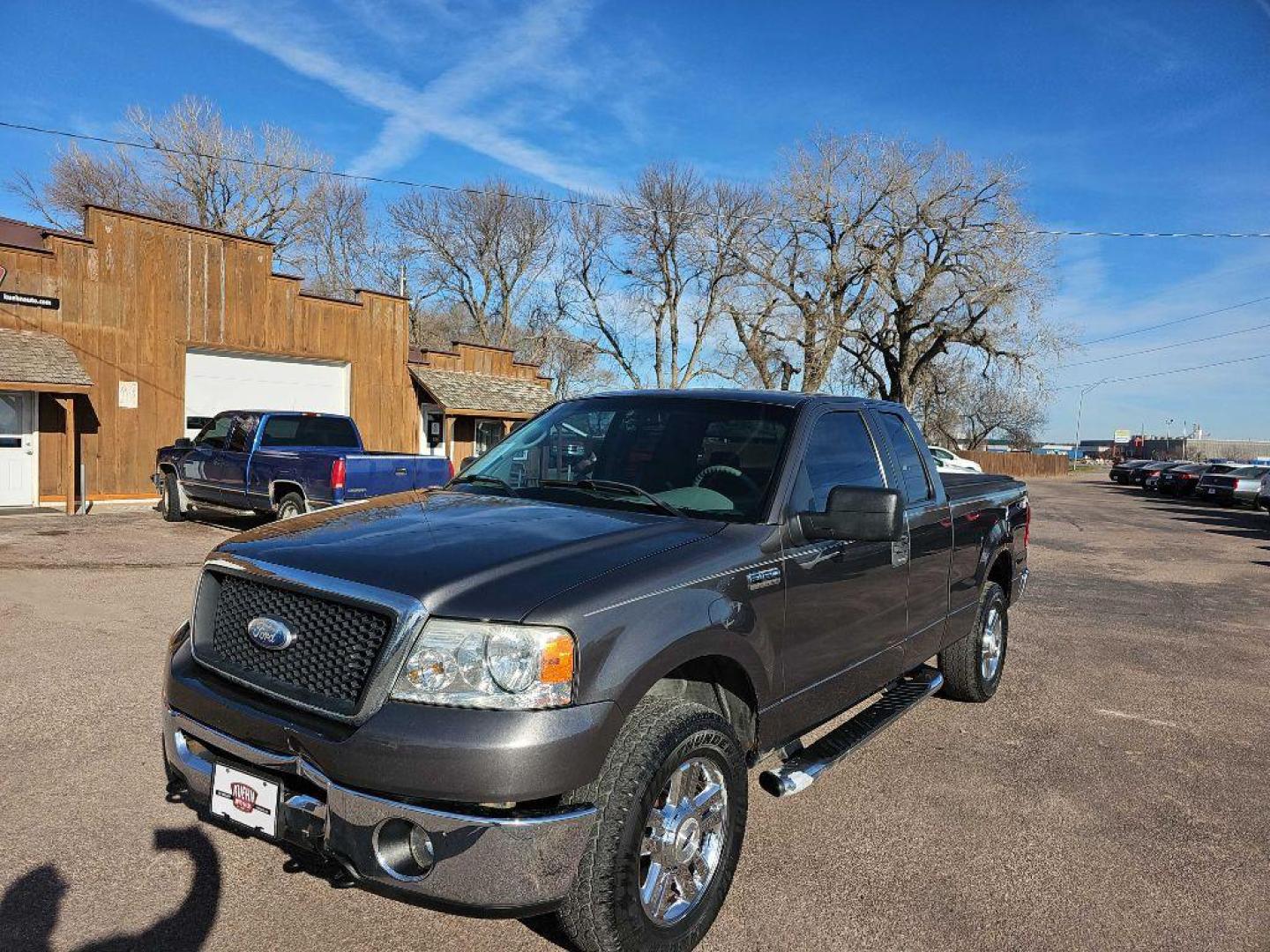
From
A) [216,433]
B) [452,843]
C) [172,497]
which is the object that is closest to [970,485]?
[452,843]

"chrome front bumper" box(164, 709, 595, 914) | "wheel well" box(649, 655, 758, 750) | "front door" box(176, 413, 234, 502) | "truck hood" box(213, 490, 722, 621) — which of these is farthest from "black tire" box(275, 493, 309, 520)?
"chrome front bumper" box(164, 709, 595, 914)

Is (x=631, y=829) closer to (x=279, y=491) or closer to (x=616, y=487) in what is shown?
(x=616, y=487)

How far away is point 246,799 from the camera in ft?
8.32

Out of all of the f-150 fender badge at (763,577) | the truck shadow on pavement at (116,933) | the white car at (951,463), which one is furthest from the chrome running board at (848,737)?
the white car at (951,463)

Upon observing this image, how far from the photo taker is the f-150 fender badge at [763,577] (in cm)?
305

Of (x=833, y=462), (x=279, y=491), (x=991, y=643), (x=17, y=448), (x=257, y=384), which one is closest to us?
(x=833, y=462)

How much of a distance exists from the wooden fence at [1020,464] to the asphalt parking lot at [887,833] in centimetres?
4900

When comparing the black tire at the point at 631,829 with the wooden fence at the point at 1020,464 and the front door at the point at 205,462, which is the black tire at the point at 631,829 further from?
the wooden fence at the point at 1020,464

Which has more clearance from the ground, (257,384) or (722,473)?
(257,384)

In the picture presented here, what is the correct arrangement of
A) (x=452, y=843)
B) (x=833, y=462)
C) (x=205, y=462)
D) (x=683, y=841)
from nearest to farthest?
(x=452, y=843)
(x=683, y=841)
(x=833, y=462)
(x=205, y=462)

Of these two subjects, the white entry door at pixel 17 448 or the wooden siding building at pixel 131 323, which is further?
the wooden siding building at pixel 131 323

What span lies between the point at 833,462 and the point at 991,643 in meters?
2.66

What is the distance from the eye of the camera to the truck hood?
8.02ft

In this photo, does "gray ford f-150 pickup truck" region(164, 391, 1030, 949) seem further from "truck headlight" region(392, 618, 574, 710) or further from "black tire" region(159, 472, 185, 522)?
"black tire" region(159, 472, 185, 522)
